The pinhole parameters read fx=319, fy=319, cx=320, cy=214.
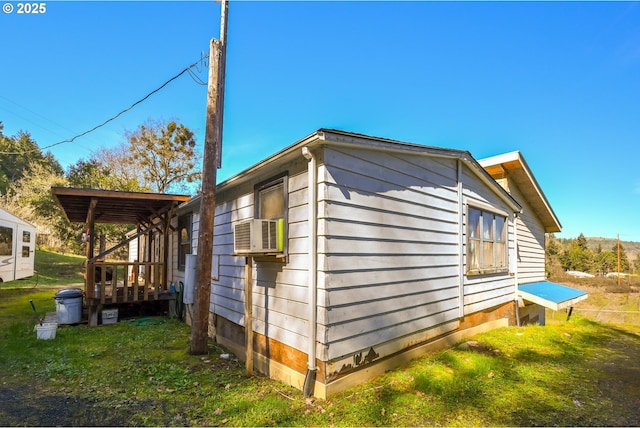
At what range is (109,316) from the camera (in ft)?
25.8

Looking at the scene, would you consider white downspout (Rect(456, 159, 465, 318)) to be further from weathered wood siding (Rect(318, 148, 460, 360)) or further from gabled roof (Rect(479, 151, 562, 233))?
gabled roof (Rect(479, 151, 562, 233))

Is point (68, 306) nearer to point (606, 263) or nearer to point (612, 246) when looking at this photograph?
point (606, 263)

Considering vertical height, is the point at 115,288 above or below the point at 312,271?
below

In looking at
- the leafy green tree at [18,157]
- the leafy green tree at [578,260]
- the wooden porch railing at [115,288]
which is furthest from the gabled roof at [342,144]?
the leafy green tree at [578,260]

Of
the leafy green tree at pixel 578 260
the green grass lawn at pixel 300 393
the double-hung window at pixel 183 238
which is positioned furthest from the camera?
the leafy green tree at pixel 578 260

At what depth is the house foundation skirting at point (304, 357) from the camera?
143 inches

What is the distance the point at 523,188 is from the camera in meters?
10.5

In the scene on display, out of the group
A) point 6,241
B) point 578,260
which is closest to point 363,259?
point 6,241

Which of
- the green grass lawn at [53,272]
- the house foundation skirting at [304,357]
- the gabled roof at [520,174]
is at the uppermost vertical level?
the gabled roof at [520,174]

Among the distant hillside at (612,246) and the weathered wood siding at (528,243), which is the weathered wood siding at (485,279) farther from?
the distant hillside at (612,246)

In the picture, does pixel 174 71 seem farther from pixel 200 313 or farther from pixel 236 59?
pixel 200 313

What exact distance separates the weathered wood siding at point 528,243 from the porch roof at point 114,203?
33.8ft

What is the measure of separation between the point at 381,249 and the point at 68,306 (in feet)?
25.5

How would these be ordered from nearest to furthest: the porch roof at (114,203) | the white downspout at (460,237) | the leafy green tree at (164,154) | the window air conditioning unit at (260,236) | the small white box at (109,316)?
the window air conditioning unit at (260,236), the white downspout at (460,237), the porch roof at (114,203), the small white box at (109,316), the leafy green tree at (164,154)
